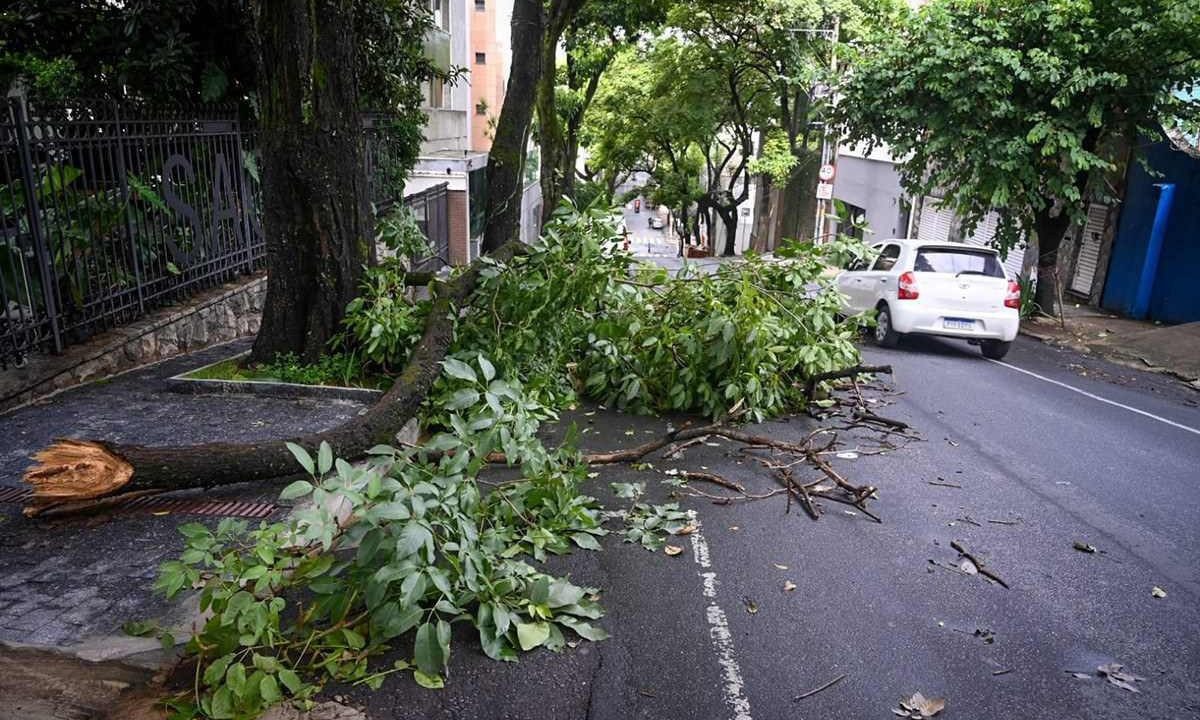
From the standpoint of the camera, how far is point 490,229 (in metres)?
11.4

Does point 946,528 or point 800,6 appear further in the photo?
point 800,6

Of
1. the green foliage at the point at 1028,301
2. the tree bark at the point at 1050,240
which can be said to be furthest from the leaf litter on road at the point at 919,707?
the green foliage at the point at 1028,301

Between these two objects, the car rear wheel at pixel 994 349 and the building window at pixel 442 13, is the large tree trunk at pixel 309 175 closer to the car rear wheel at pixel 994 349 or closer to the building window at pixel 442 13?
the car rear wheel at pixel 994 349

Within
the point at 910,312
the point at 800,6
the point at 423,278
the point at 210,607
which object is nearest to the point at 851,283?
the point at 910,312

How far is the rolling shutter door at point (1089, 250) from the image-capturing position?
19.9m

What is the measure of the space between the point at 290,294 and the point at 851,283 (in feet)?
31.8

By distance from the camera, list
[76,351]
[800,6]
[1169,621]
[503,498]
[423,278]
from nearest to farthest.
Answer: [1169,621] → [503,498] → [76,351] → [423,278] → [800,6]

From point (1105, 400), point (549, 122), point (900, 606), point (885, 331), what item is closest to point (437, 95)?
point (549, 122)

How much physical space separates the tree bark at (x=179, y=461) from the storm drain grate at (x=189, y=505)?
0.47 feet

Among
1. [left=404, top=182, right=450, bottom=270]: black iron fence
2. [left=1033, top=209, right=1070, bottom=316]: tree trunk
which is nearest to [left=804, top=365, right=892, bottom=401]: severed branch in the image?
[left=404, top=182, right=450, bottom=270]: black iron fence

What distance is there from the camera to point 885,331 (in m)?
13.1

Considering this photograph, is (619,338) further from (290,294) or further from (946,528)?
(946,528)

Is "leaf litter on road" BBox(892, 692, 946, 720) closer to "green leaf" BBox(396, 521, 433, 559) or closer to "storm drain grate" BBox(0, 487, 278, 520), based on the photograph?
"green leaf" BBox(396, 521, 433, 559)

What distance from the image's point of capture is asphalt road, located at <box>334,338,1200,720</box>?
3.72 m
